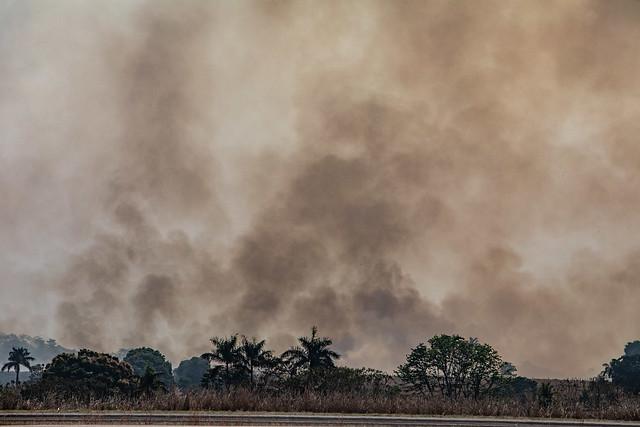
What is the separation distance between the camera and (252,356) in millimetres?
85438

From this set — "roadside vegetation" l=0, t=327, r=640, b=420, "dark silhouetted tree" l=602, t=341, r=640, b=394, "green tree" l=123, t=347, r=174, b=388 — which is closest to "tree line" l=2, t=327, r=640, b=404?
"roadside vegetation" l=0, t=327, r=640, b=420

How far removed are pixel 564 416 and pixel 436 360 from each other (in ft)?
110

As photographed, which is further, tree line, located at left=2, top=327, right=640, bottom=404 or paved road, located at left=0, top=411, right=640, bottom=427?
tree line, located at left=2, top=327, right=640, bottom=404

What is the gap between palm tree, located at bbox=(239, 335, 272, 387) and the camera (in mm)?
84875

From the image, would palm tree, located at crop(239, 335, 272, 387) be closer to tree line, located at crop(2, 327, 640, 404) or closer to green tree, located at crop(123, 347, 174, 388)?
tree line, located at crop(2, 327, 640, 404)

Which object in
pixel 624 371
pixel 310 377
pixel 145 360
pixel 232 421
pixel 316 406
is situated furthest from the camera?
pixel 145 360

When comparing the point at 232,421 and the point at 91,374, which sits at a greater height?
the point at 91,374

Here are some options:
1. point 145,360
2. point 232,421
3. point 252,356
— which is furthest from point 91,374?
point 145,360

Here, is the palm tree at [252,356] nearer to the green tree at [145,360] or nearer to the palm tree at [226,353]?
the palm tree at [226,353]

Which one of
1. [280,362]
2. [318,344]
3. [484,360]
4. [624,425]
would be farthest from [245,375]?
[624,425]

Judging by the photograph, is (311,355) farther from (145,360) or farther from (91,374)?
(145,360)

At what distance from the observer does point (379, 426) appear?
3694cm

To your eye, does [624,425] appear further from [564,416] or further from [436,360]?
[436,360]

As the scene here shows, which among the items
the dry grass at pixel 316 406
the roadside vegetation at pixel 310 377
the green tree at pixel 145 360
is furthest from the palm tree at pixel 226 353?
the green tree at pixel 145 360
